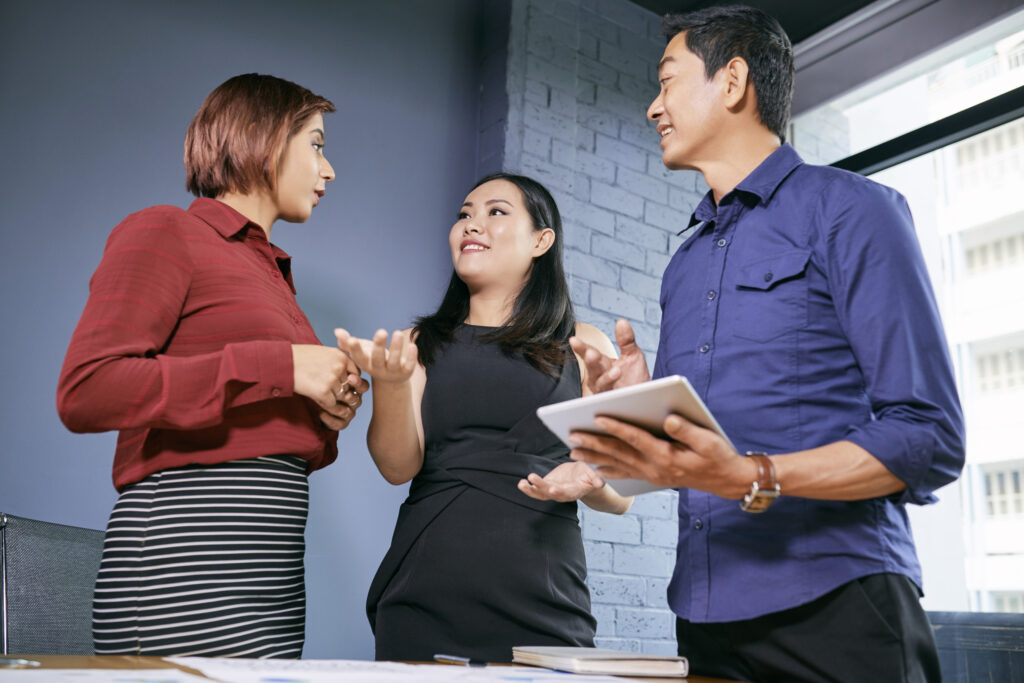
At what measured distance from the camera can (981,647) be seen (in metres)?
2.63

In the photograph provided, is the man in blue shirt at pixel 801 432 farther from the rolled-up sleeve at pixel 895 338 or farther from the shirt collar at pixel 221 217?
the shirt collar at pixel 221 217

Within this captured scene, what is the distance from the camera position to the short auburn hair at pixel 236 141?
59.4 inches

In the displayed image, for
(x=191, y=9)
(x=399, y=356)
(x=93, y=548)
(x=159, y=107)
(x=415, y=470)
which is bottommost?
(x=93, y=548)

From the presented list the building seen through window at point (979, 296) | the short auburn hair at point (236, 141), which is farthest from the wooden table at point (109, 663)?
the building seen through window at point (979, 296)

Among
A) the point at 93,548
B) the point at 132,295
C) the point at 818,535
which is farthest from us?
the point at 93,548

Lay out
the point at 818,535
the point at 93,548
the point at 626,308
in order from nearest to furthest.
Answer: the point at 818,535 < the point at 93,548 < the point at 626,308

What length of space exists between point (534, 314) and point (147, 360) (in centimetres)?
95

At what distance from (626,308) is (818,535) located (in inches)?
82.0

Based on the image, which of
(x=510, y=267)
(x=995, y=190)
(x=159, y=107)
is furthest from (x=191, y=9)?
(x=995, y=190)

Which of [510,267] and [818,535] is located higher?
[510,267]

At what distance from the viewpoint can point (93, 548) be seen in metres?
1.92

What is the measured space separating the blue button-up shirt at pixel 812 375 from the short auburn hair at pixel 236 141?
2.48 ft

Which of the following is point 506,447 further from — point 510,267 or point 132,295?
point 132,295

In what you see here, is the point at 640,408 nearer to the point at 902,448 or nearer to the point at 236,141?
the point at 902,448
